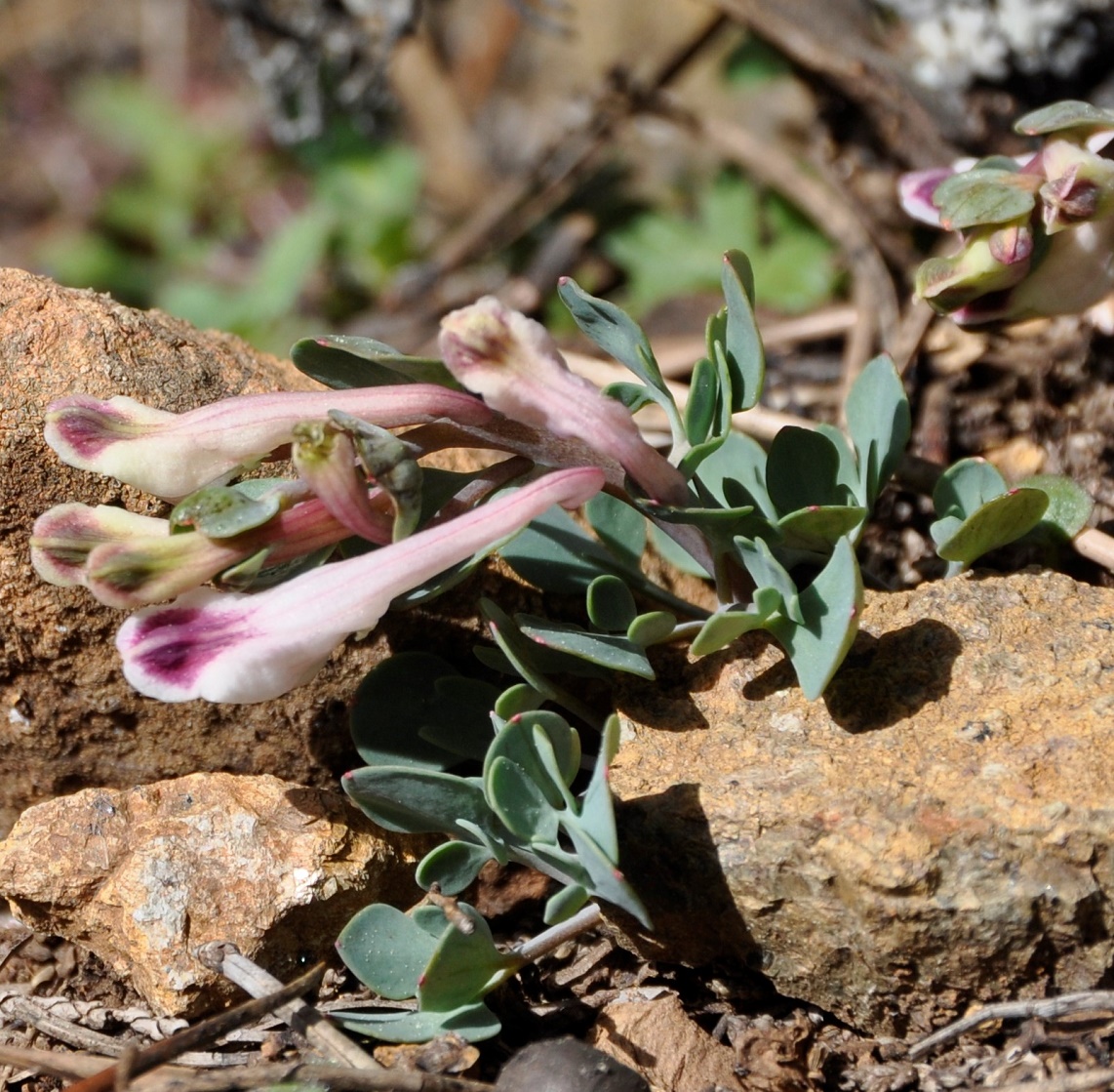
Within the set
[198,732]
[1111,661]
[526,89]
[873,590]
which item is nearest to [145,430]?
[198,732]

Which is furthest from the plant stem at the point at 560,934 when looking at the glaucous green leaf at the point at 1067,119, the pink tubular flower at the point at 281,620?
the glaucous green leaf at the point at 1067,119

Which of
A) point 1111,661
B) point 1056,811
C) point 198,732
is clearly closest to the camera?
point 1056,811

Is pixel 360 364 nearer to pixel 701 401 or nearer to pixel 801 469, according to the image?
pixel 701 401

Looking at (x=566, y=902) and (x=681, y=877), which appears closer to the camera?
(x=566, y=902)

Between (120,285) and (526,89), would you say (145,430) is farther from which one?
(526,89)

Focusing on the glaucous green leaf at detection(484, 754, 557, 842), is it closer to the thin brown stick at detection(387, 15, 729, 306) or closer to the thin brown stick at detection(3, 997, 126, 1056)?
the thin brown stick at detection(3, 997, 126, 1056)

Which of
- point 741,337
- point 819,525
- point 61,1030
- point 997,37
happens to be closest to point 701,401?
point 741,337

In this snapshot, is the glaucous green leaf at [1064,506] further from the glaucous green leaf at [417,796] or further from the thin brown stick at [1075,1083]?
the glaucous green leaf at [417,796]
